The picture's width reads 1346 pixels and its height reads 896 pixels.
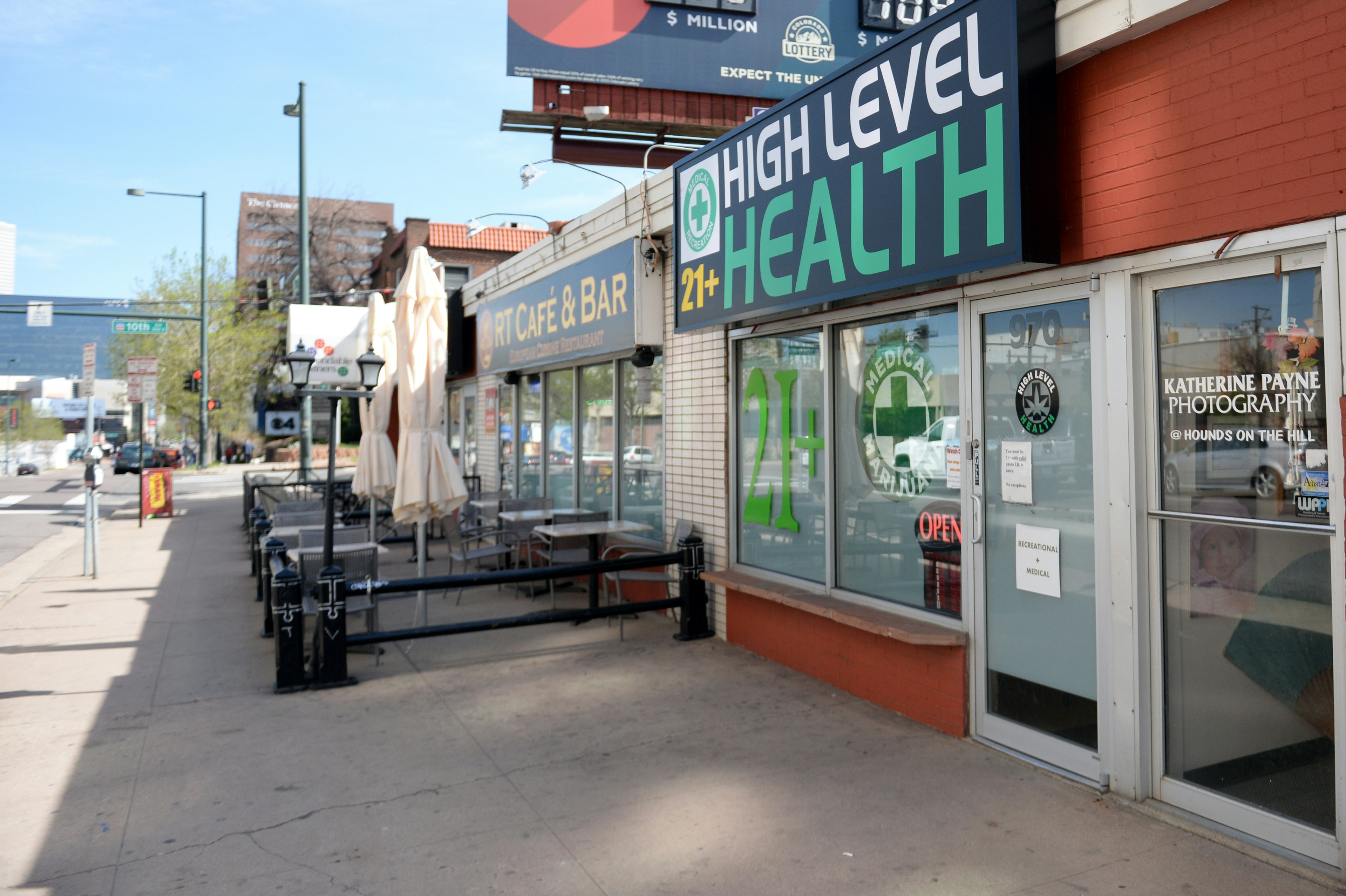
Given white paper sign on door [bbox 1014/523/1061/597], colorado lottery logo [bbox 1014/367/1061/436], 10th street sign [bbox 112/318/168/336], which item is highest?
10th street sign [bbox 112/318/168/336]

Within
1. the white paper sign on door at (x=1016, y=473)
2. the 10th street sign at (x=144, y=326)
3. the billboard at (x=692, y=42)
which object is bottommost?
the white paper sign on door at (x=1016, y=473)

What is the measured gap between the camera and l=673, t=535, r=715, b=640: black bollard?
7738 mm

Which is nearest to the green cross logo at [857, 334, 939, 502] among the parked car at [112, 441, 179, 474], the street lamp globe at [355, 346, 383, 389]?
the street lamp globe at [355, 346, 383, 389]

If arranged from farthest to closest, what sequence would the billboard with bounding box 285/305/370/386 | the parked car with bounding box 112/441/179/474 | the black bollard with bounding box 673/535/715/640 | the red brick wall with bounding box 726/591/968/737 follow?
the parked car with bounding box 112/441/179/474 → the billboard with bounding box 285/305/370/386 → the black bollard with bounding box 673/535/715/640 → the red brick wall with bounding box 726/591/968/737

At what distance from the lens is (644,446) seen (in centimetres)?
966

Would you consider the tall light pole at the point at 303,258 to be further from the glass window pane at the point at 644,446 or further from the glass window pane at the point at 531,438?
the glass window pane at the point at 644,446

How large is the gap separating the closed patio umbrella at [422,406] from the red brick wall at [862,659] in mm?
3130

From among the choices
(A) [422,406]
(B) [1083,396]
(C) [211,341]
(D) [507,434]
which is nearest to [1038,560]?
(B) [1083,396]

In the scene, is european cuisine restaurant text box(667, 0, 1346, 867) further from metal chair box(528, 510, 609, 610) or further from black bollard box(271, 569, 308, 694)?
black bollard box(271, 569, 308, 694)

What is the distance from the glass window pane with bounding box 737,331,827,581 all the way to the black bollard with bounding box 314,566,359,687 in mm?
3362

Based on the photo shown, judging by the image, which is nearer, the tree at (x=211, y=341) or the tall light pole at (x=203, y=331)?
the tall light pole at (x=203, y=331)

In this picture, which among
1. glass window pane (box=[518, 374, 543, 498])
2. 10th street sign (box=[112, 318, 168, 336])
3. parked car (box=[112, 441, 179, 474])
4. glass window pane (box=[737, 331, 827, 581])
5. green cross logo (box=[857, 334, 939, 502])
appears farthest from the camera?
parked car (box=[112, 441, 179, 474])

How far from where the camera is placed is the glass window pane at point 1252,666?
144 inches

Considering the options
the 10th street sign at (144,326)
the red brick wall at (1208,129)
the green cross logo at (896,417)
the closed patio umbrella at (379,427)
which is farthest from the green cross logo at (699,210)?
the 10th street sign at (144,326)
